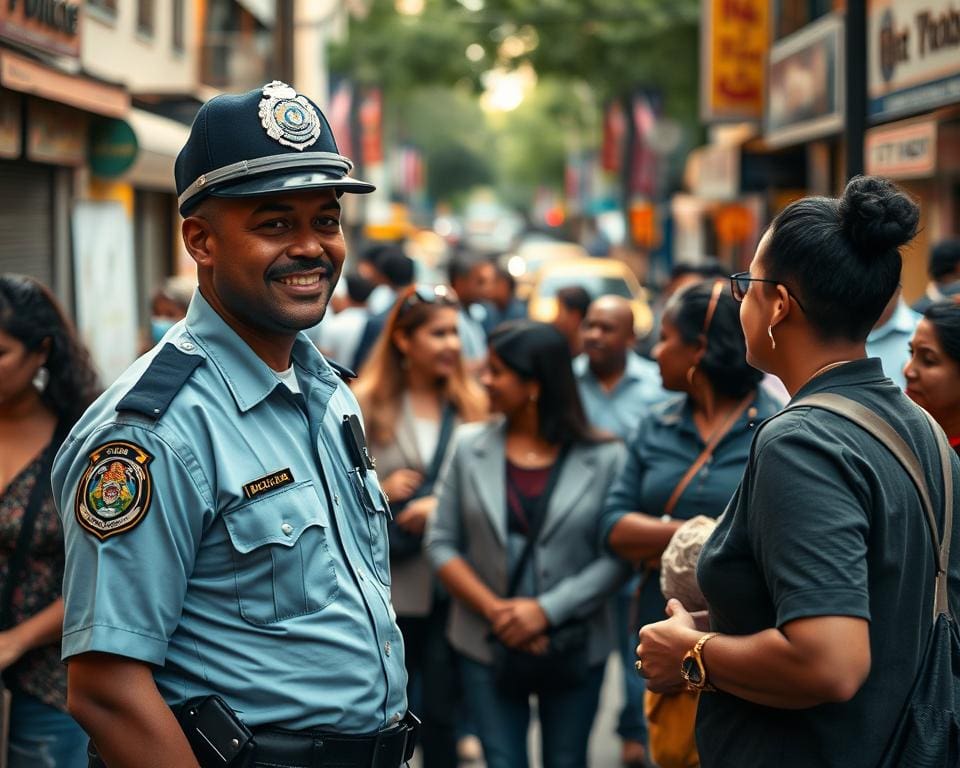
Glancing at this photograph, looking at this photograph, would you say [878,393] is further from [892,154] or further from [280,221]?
[892,154]

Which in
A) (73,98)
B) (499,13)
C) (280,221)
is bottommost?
(280,221)

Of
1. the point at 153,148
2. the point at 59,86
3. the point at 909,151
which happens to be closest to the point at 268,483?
the point at 909,151

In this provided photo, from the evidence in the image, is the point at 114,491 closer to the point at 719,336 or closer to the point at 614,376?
the point at 719,336

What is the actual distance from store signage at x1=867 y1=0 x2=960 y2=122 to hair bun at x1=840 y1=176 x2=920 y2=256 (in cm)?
738

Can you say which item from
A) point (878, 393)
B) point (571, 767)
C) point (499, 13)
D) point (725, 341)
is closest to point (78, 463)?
point (878, 393)

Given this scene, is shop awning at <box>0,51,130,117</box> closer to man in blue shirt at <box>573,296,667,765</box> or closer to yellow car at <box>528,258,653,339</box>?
man in blue shirt at <box>573,296,667,765</box>

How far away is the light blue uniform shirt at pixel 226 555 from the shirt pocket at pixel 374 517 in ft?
0.23

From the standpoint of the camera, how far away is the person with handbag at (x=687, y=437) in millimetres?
4977

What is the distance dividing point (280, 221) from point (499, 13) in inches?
1164

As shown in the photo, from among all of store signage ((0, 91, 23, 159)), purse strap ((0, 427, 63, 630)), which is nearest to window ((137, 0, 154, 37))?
store signage ((0, 91, 23, 159))

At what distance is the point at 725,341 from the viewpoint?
16.7ft

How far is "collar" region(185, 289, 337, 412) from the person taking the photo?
2.98m

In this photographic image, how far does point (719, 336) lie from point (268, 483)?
254 cm

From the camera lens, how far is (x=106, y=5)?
17.9 m
